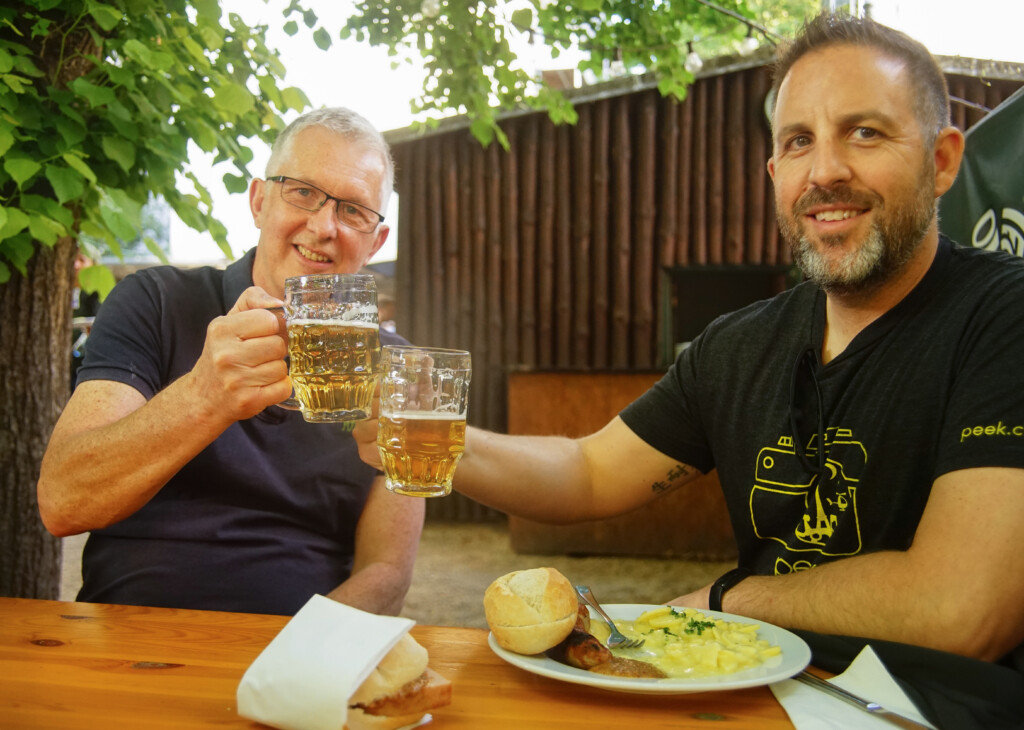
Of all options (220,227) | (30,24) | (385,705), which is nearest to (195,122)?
(220,227)

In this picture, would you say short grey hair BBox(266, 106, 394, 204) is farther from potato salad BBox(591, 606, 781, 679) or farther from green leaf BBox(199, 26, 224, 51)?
potato salad BBox(591, 606, 781, 679)

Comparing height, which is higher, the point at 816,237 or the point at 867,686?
the point at 816,237

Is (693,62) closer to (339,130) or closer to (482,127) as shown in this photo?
(482,127)

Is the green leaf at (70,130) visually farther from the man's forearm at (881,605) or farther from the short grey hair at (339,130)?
the man's forearm at (881,605)

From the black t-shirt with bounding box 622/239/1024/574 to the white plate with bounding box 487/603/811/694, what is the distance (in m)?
0.47

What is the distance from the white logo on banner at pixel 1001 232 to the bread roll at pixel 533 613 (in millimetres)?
1602

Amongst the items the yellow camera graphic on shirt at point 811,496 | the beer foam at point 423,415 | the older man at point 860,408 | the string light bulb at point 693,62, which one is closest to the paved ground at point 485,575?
the older man at point 860,408

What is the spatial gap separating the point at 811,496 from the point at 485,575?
3.95 m

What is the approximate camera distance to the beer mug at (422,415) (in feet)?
4.03

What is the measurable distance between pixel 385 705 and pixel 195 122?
2.23 meters

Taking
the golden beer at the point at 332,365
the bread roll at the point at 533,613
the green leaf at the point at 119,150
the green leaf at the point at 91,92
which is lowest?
the bread roll at the point at 533,613

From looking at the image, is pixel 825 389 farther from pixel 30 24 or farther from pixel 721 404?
pixel 30 24

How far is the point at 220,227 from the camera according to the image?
271 centimetres

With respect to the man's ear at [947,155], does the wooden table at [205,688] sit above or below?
below
